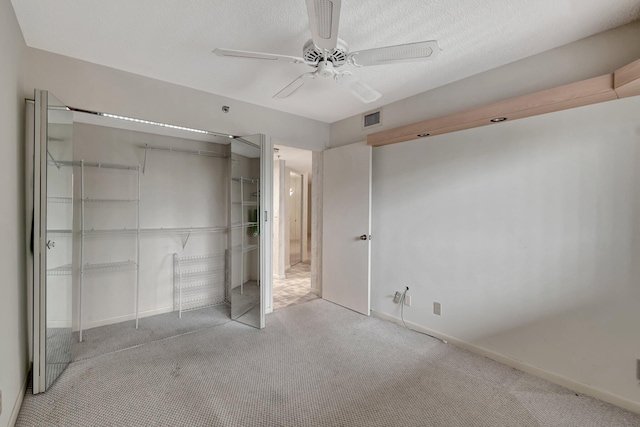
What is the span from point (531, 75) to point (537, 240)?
134cm

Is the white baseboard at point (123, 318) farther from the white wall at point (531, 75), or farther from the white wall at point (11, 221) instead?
the white wall at point (531, 75)

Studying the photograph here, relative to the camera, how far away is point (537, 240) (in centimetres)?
220

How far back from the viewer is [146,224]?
3.19 metres

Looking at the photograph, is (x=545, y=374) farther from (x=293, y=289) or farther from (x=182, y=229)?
(x=182, y=229)

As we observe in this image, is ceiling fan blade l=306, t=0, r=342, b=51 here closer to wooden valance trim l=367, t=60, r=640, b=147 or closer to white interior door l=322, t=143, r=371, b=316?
wooden valance trim l=367, t=60, r=640, b=147

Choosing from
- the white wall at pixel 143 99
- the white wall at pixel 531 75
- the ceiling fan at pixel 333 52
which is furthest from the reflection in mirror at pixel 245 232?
the white wall at pixel 531 75

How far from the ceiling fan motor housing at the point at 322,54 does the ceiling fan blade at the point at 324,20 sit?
0.27 metres

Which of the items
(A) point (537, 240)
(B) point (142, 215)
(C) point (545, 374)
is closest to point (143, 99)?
(B) point (142, 215)

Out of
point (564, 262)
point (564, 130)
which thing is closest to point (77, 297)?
point (564, 262)

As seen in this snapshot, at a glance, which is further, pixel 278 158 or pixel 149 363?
pixel 278 158

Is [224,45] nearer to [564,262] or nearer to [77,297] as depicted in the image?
[77,297]

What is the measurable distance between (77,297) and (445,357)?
3.64 metres

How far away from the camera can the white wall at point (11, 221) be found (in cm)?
153

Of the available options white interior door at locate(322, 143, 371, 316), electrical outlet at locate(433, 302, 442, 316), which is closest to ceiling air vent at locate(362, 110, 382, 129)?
white interior door at locate(322, 143, 371, 316)
